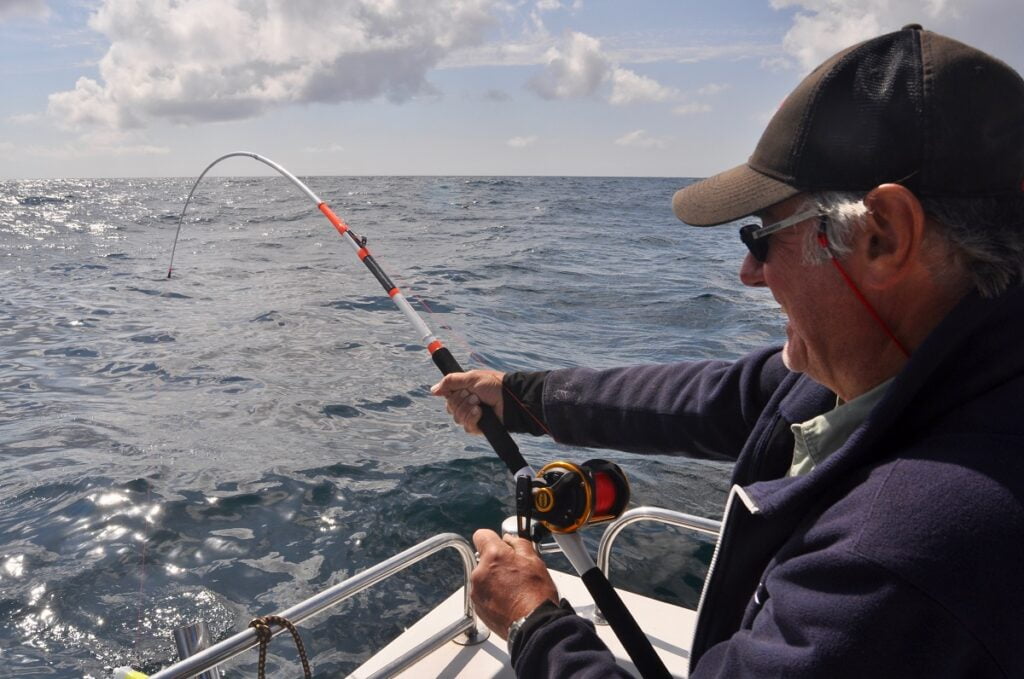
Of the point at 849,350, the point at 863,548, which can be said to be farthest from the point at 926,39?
the point at 863,548

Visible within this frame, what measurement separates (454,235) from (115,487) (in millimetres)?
13203

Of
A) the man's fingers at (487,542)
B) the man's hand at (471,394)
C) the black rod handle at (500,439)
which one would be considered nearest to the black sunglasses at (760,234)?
the man's fingers at (487,542)

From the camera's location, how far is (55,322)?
8469 mm

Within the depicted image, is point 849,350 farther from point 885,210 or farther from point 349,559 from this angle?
point 349,559

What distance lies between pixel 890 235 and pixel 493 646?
5.59 feet

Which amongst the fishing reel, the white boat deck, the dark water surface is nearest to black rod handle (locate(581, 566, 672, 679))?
the fishing reel

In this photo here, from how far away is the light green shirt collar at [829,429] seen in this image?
3.98 ft

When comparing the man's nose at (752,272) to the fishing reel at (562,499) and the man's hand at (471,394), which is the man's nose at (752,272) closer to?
the fishing reel at (562,499)

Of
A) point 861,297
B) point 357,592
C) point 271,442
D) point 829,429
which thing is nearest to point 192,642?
point 357,592

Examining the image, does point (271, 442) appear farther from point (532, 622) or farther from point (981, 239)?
point (981, 239)

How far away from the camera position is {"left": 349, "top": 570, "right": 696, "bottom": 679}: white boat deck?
7.13 feet

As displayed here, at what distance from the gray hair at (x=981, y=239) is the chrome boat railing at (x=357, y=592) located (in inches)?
54.2

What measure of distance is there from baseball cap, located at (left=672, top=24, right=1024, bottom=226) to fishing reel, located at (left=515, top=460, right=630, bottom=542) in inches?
31.4

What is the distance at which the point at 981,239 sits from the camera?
1.05 meters
